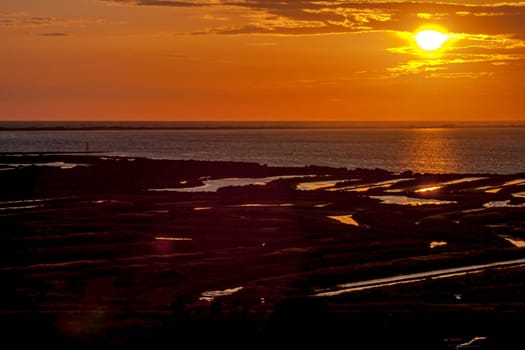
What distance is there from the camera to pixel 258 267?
133 feet

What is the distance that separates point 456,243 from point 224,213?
1757cm

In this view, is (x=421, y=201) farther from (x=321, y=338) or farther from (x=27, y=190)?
(x=321, y=338)

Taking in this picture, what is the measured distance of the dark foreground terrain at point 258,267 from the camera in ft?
84.5

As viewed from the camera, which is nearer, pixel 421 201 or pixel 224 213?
pixel 224 213

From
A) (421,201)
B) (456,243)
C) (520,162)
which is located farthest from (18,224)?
(520,162)

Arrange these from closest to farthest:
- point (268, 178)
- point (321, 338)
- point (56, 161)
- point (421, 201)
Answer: point (321, 338), point (421, 201), point (268, 178), point (56, 161)

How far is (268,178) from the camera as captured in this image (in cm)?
9556

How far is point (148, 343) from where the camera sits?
2511 cm

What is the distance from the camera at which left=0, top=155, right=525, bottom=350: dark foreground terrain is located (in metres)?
25.8

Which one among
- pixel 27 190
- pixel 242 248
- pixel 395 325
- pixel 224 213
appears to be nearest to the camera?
pixel 395 325

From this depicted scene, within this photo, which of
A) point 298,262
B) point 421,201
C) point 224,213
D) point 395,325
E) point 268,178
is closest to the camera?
point 395,325

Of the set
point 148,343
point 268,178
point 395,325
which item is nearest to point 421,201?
point 268,178

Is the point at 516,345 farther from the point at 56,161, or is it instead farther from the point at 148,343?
the point at 56,161

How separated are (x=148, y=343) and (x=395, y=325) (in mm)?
7878
